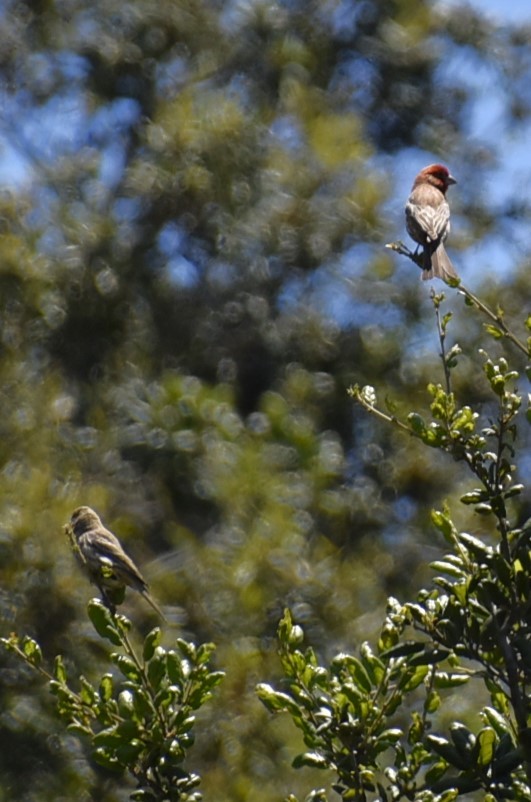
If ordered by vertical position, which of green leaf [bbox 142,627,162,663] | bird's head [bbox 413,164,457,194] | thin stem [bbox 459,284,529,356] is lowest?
green leaf [bbox 142,627,162,663]

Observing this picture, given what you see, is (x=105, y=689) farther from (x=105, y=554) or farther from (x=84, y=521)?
(x=84, y=521)

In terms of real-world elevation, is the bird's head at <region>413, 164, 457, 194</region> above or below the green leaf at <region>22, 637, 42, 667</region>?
above

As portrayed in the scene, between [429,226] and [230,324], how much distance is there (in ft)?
22.2

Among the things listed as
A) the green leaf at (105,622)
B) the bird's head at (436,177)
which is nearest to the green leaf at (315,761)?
the green leaf at (105,622)

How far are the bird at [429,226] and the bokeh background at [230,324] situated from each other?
135 inches

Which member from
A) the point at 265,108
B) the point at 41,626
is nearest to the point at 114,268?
the point at 265,108

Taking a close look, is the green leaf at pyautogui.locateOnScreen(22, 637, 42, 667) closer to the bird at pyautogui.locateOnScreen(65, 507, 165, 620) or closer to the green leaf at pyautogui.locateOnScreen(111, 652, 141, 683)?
the green leaf at pyautogui.locateOnScreen(111, 652, 141, 683)

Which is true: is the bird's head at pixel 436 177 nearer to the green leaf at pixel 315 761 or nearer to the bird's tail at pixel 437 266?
the bird's tail at pixel 437 266

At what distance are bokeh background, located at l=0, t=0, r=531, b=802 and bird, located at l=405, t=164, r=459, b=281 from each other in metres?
3.43

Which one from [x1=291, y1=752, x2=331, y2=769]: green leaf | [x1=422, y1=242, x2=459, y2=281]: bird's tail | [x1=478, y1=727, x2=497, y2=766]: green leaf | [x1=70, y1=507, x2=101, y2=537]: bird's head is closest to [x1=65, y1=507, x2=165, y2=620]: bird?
[x1=70, y1=507, x2=101, y2=537]: bird's head

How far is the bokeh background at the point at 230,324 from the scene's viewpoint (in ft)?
30.0

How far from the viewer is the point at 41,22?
43.8 feet

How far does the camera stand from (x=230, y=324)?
40.3ft

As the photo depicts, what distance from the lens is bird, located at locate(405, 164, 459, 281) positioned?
5.01 metres
